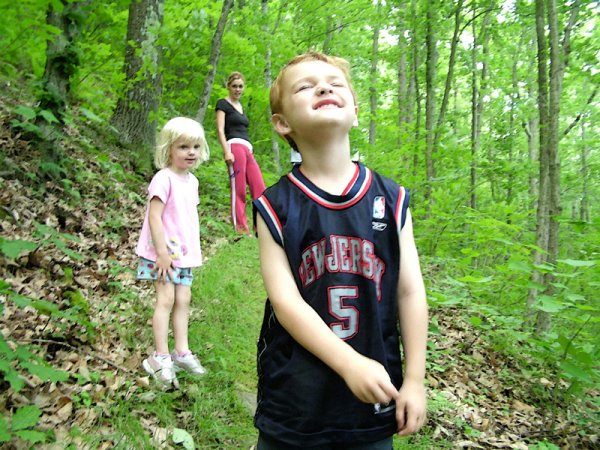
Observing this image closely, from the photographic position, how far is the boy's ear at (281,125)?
1547 millimetres

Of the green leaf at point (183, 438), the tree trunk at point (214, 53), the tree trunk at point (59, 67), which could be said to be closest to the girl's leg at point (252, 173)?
the tree trunk at point (214, 53)

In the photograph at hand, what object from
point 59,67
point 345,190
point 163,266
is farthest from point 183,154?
point 59,67

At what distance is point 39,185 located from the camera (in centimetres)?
482

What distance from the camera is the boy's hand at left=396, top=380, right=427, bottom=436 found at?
1262 millimetres

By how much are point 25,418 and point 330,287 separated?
1458mm

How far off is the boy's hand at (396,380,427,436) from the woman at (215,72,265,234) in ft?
19.0

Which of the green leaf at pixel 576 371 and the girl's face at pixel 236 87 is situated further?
the girl's face at pixel 236 87

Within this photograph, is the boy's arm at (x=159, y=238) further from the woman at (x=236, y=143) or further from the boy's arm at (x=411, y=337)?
the woman at (x=236, y=143)

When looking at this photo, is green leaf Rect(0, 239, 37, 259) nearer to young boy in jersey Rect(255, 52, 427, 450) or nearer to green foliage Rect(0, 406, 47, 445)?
green foliage Rect(0, 406, 47, 445)

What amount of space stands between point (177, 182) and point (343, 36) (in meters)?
14.9

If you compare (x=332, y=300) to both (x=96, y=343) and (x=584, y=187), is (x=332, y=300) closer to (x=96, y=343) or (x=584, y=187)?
(x=96, y=343)

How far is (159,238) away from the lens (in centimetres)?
304

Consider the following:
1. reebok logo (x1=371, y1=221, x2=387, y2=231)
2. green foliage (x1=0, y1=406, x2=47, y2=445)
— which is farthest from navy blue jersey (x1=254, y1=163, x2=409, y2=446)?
green foliage (x1=0, y1=406, x2=47, y2=445)

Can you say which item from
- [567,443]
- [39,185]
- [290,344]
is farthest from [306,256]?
[39,185]
